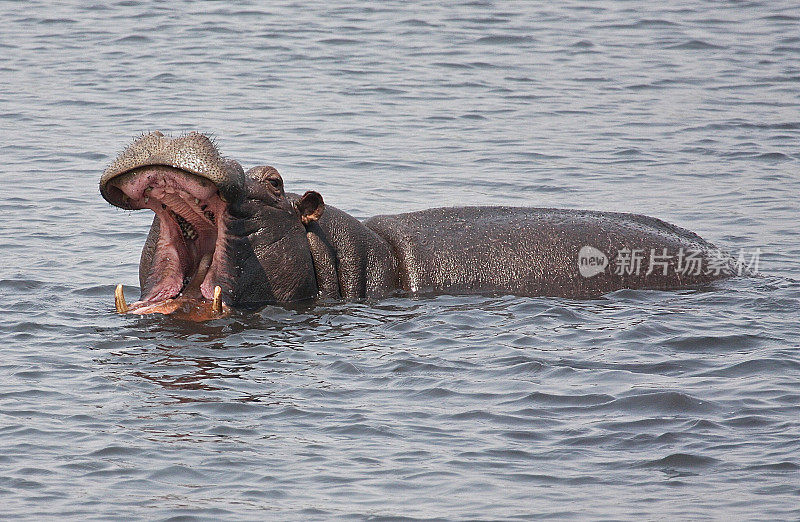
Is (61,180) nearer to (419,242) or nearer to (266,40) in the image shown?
(419,242)

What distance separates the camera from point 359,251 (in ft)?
33.7

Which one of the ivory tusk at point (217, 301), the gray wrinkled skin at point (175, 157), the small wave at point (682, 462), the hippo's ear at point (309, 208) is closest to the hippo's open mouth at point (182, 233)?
the gray wrinkled skin at point (175, 157)

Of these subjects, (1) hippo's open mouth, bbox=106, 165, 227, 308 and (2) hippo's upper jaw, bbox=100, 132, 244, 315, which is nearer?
(2) hippo's upper jaw, bbox=100, 132, 244, 315

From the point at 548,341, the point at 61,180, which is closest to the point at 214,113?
the point at 61,180

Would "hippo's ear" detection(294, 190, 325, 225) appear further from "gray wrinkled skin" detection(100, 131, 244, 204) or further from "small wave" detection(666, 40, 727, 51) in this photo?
"small wave" detection(666, 40, 727, 51)

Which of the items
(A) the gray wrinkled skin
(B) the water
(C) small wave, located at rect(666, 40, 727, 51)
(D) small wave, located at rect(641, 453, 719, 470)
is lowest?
(D) small wave, located at rect(641, 453, 719, 470)

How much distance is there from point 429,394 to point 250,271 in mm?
2185

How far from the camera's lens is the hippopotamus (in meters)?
9.43

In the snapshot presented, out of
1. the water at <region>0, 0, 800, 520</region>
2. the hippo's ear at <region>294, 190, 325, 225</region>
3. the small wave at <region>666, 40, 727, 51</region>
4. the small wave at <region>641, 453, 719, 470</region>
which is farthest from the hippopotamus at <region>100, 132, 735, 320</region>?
the small wave at <region>666, 40, 727, 51</region>

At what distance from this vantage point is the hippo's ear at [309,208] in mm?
9953

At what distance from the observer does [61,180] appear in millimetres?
15047

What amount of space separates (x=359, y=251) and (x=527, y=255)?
53.3 inches

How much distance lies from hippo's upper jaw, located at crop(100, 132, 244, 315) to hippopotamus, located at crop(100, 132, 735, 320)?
0.01m

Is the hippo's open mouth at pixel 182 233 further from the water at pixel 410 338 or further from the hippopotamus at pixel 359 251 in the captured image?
the water at pixel 410 338
